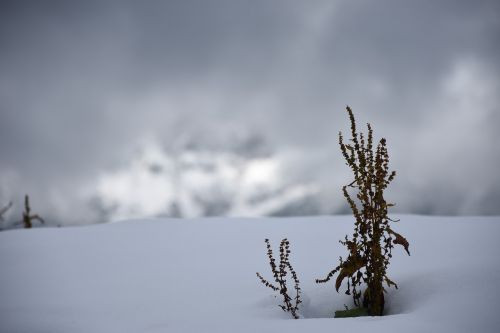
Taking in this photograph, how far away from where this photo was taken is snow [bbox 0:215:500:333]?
6.92 feet

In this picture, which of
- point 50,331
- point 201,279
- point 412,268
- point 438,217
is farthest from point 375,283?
point 438,217

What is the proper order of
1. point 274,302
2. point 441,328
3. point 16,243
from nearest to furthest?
point 441,328 < point 274,302 < point 16,243

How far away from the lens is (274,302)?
274 cm

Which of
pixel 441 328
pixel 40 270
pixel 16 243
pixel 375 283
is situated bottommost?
pixel 441 328

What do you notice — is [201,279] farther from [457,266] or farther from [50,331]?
[457,266]

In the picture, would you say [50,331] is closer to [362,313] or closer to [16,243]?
[362,313]

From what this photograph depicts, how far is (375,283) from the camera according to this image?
2.50 metres

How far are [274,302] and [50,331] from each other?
5.08 feet

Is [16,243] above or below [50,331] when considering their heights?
above

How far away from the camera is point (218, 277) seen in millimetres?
3410

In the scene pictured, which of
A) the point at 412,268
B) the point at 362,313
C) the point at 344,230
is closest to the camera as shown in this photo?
the point at 362,313

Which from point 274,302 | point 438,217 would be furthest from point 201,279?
point 438,217

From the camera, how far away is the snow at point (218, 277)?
2.11 meters

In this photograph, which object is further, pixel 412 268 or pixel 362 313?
pixel 412 268
